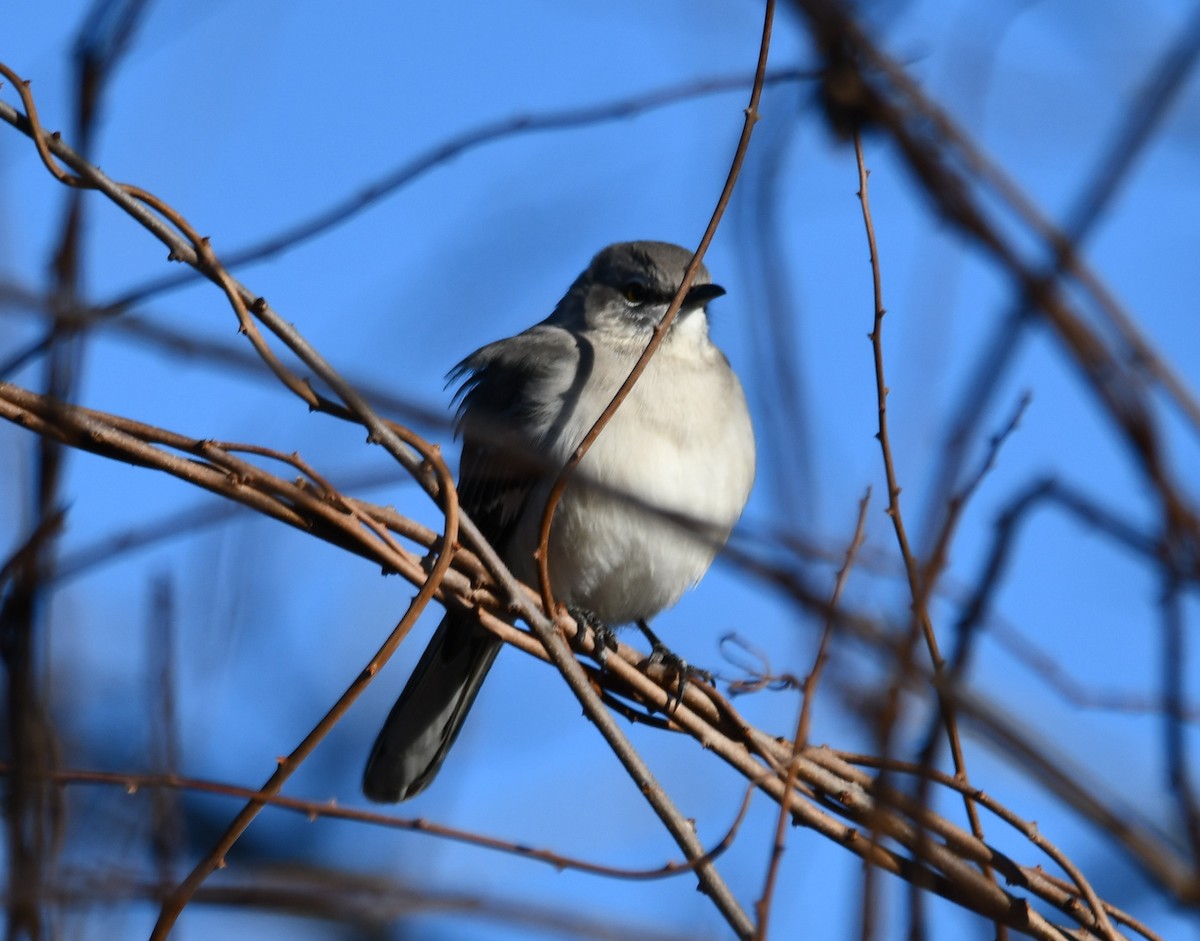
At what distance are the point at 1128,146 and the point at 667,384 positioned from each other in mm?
3964

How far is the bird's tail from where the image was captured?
15.3ft

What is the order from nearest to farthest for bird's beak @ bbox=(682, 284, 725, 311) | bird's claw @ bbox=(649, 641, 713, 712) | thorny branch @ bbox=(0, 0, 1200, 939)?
thorny branch @ bbox=(0, 0, 1200, 939)
bird's claw @ bbox=(649, 641, 713, 712)
bird's beak @ bbox=(682, 284, 725, 311)

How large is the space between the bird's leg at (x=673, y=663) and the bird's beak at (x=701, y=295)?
1261mm

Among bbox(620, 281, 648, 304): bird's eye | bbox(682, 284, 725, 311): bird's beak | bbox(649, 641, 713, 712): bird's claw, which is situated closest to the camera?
bbox(649, 641, 713, 712): bird's claw

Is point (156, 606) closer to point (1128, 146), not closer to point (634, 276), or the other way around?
Result: point (1128, 146)

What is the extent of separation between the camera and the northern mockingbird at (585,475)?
4699 mm

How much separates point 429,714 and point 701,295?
1.94 metres

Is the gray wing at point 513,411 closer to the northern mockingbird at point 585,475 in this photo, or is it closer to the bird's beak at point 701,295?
the northern mockingbird at point 585,475

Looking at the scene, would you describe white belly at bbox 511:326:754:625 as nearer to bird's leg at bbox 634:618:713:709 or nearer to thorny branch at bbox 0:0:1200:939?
bird's leg at bbox 634:618:713:709

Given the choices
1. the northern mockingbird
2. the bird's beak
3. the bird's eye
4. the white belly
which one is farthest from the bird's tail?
the bird's eye

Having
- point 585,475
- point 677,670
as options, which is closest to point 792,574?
point 677,670

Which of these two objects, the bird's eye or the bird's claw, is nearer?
the bird's claw

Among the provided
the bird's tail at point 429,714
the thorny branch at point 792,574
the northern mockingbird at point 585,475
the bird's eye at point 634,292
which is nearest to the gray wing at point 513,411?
the northern mockingbird at point 585,475

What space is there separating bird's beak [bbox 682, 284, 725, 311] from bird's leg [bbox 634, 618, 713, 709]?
49.6 inches
